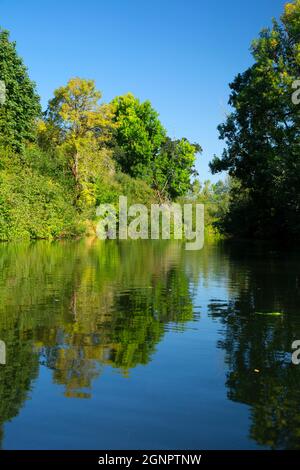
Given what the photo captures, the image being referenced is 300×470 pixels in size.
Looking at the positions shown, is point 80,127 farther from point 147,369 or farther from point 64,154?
point 147,369

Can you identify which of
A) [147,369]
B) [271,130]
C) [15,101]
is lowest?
[147,369]

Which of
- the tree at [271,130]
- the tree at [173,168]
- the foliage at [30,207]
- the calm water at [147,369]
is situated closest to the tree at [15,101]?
the foliage at [30,207]

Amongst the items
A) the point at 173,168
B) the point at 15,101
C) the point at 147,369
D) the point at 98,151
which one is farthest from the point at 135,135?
the point at 147,369

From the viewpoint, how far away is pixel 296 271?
65.2 feet

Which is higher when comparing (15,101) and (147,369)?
(15,101)

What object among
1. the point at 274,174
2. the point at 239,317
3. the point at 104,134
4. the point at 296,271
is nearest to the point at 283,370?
the point at 239,317

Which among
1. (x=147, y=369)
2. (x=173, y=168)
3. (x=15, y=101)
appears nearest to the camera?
(x=147, y=369)

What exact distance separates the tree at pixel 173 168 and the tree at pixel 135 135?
2498 mm

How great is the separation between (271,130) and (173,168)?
45961mm

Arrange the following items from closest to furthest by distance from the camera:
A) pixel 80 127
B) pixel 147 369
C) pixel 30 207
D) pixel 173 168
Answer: pixel 147 369
pixel 30 207
pixel 80 127
pixel 173 168

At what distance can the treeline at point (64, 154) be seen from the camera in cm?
3862

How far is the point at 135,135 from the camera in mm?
77812

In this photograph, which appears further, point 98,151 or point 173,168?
point 173,168
